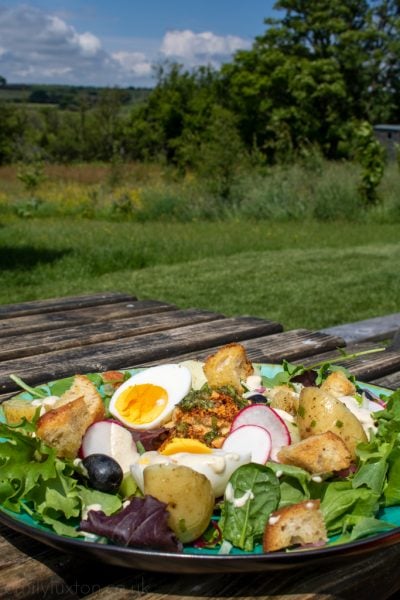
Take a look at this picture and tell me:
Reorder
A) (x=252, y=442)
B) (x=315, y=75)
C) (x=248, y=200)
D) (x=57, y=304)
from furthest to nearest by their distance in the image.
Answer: (x=315, y=75)
(x=248, y=200)
(x=57, y=304)
(x=252, y=442)

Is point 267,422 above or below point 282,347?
above

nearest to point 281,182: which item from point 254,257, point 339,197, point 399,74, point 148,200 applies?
point 339,197

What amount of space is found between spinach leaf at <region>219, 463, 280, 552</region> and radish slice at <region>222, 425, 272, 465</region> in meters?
0.09

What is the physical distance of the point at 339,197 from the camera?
16.0m

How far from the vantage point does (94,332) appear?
2.70 meters

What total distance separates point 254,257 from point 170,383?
9.31 m

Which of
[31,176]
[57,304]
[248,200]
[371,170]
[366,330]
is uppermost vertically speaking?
[57,304]

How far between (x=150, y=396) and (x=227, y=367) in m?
0.20

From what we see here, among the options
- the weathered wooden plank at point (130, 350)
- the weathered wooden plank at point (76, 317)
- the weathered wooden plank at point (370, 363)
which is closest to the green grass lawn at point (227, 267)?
the weathered wooden plank at point (76, 317)

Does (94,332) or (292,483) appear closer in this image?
(292,483)

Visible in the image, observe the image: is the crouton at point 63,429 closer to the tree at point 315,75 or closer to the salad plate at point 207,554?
the salad plate at point 207,554

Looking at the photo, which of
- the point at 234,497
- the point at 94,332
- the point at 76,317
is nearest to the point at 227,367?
the point at 234,497

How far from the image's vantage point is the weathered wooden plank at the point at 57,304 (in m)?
3.08

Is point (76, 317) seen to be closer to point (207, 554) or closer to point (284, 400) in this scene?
point (284, 400)
